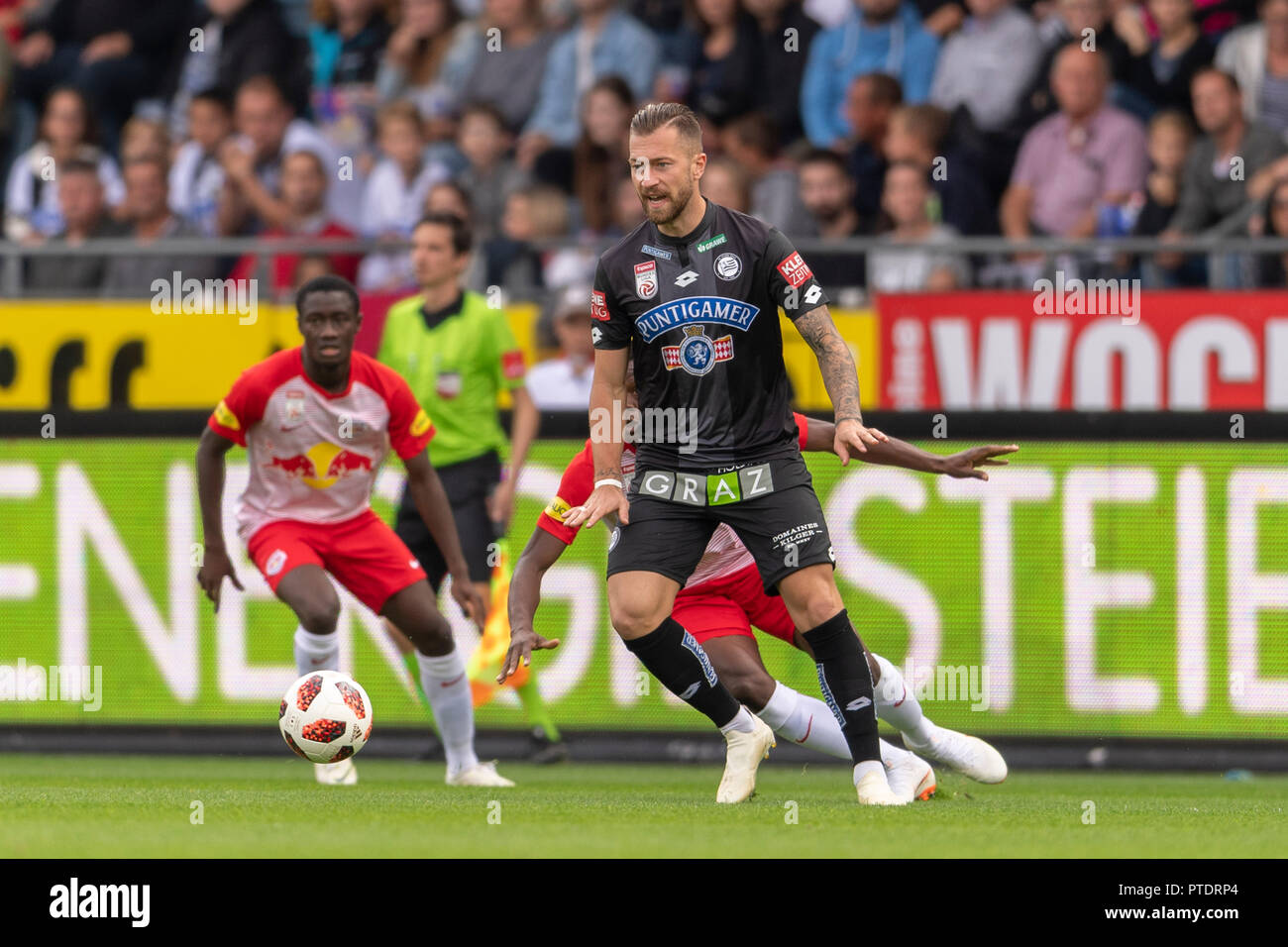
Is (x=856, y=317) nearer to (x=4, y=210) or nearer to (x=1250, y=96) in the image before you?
(x=1250, y=96)

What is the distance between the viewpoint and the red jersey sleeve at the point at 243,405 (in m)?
8.70

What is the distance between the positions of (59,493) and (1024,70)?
7.07 metres

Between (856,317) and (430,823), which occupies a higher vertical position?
(856,317)

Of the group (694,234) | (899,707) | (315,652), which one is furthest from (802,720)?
(315,652)

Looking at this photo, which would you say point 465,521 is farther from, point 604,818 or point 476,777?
point 604,818

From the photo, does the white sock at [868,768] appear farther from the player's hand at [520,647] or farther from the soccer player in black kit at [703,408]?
the player's hand at [520,647]

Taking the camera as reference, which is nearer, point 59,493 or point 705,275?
point 705,275

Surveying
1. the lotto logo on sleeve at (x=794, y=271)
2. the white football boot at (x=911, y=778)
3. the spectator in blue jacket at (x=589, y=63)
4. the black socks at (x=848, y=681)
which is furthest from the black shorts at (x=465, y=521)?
the spectator in blue jacket at (x=589, y=63)

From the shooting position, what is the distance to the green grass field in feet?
20.3

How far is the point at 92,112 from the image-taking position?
16.5 metres

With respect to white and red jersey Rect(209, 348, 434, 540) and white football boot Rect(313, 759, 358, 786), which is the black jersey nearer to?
white and red jersey Rect(209, 348, 434, 540)

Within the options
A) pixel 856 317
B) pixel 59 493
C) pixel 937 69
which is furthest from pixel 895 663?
pixel 937 69

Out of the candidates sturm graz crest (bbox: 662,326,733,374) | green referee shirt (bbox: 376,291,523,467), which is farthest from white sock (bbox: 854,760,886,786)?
green referee shirt (bbox: 376,291,523,467)

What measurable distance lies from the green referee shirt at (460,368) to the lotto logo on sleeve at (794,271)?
3559mm
